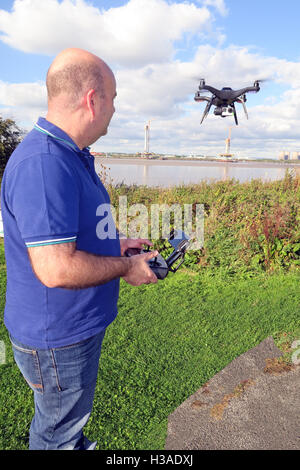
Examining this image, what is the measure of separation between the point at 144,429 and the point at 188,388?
0.64 meters

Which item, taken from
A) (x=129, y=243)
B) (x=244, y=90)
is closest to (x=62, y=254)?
Answer: (x=129, y=243)

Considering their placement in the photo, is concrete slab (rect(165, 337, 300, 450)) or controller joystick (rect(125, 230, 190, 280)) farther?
concrete slab (rect(165, 337, 300, 450))

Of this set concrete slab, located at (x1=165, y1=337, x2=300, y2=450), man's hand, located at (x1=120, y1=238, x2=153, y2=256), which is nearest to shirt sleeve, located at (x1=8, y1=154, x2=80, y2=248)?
man's hand, located at (x1=120, y1=238, x2=153, y2=256)

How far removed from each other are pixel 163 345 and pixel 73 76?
10.4 ft

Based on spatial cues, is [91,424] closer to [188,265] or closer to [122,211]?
[188,265]

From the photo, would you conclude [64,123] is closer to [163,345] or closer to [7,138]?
[163,345]

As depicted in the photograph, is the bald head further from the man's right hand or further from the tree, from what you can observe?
the tree

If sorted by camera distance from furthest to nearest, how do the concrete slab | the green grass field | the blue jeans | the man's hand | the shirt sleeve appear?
the green grass field → the concrete slab → the man's hand → the blue jeans → the shirt sleeve

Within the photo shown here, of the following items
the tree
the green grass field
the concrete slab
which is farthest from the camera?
the tree

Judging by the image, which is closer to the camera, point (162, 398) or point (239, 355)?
point (162, 398)

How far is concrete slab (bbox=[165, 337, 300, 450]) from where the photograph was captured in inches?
98.3

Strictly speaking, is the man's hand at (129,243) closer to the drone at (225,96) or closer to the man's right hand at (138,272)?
the man's right hand at (138,272)
